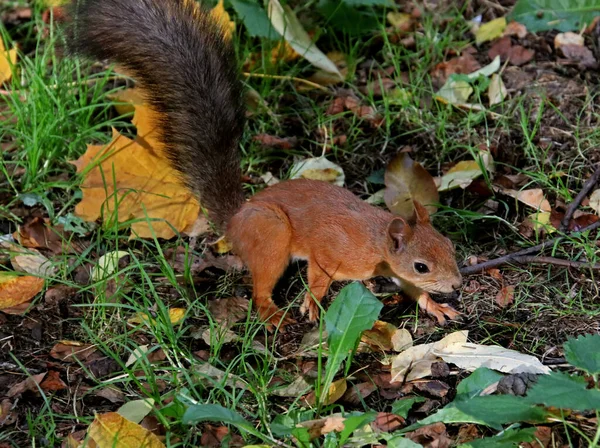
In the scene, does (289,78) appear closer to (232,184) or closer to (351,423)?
(232,184)

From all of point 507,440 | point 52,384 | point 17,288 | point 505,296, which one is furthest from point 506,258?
point 17,288

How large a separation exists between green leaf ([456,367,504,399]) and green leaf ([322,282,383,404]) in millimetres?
258

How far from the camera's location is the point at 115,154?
2.69 meters

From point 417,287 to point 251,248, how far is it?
49 centimetres

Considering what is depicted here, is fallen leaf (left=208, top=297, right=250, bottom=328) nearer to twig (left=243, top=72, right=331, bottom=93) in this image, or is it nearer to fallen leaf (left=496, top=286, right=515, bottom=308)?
fallen leaf (left=496, top=286, right=515, bottom=308)

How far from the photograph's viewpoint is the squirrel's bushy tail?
2.37 m

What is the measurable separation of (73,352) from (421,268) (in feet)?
3.18

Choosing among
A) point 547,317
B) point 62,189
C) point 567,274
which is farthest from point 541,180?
point 62,189

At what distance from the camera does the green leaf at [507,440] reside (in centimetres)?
169

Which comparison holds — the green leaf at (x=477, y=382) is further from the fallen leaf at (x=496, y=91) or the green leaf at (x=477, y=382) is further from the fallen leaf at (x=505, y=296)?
the fallen leaf at (x=496, y=91)

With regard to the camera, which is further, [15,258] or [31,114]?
[31,114]

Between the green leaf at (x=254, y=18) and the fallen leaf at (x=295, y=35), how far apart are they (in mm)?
26

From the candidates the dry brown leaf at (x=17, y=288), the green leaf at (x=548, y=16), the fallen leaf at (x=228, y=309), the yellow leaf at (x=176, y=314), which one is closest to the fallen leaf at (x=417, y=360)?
the fallen leaf at (x=228, y=309)

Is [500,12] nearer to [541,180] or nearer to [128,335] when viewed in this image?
[541,180]
